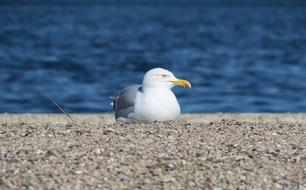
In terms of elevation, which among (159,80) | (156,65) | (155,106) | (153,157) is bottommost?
(153,157)

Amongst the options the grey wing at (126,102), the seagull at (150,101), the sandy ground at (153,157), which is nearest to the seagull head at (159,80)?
the seagull at (150,101)

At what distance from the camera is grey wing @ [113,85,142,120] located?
935 cm

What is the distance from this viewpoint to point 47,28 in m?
77.2

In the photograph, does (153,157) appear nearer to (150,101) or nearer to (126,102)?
(150,101)

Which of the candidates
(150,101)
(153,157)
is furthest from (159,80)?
(153,157)

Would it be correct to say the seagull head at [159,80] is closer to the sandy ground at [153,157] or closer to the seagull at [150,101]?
the seagull at [150,101]

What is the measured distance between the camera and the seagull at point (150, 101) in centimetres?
920

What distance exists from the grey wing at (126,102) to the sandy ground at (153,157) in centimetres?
32

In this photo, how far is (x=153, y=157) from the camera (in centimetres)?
763

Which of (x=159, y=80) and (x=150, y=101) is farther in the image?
(x=159, y=80)

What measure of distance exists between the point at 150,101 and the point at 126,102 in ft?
0.95

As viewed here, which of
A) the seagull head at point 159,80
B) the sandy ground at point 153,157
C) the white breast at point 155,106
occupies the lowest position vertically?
the sandy ground at point 153,157

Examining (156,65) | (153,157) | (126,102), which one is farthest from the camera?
(156,65)

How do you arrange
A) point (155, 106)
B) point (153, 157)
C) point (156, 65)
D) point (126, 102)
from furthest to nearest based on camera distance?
point (156, 65) → point (126, 102) → point (155, 106) → point (153, 157)
